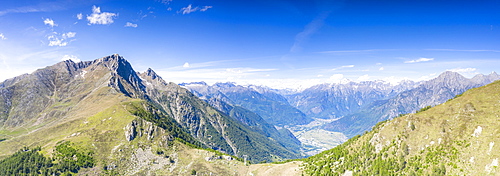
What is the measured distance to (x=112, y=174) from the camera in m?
181

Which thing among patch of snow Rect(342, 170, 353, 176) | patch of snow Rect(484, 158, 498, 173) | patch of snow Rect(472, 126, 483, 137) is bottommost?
patch of snow Rect(342, 170, 353, 176)

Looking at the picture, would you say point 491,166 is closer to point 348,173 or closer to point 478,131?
point 478,131

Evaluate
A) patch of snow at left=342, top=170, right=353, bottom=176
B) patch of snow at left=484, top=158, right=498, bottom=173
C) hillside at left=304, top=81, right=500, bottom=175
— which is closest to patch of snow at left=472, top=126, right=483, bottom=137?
hillside at left=304, top=81, right=500, bottom=175

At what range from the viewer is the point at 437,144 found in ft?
345

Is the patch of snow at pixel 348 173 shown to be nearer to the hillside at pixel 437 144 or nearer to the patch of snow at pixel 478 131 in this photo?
the hillside at pixel 437 144

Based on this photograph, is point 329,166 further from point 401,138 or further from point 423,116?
point 423,116

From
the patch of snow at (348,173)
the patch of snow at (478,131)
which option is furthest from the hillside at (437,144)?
the patch of snow at (348,173)

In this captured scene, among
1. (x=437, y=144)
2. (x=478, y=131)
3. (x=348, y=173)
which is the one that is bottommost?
(x=348, y=173)

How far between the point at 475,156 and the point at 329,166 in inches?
2607

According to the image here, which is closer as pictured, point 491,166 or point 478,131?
point 491,166

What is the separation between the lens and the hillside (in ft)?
298

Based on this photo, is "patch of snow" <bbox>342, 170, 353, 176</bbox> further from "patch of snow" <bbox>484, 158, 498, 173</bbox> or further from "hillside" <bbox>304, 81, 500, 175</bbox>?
"patch of snow" <bbox>484, 158, 498, 173</bbox>

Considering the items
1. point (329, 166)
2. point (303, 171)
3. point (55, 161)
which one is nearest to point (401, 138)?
point (329, 166)

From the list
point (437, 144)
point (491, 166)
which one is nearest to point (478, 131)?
point (437, 144)
